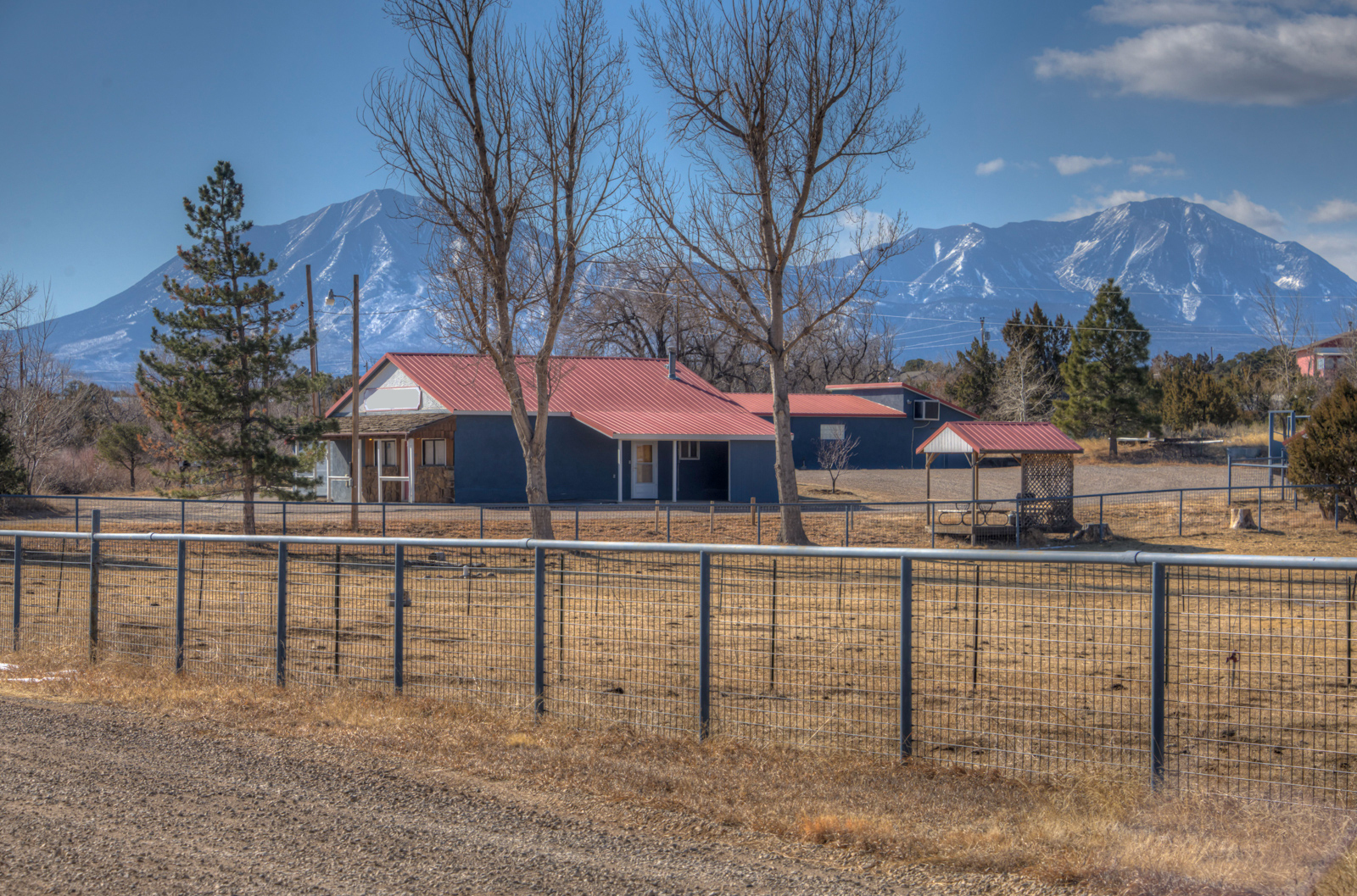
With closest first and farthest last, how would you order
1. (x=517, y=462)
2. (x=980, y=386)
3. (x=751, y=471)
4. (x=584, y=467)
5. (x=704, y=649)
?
(x=704, y=649), (x=517, y=462), (x=584, y=467), (x=751, y=471), (x=980, y=386)

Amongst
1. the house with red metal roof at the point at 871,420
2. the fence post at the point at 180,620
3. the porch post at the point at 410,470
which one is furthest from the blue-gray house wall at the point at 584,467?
the fence post at the point at 180,620

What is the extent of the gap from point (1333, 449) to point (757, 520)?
599 inches

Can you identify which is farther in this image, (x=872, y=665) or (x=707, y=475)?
(x=707, y=475)

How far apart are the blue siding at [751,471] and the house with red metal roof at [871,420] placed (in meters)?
14.4

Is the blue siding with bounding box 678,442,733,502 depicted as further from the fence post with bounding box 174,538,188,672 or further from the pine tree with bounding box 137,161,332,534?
the fence post with bounding box 174,538,188,672

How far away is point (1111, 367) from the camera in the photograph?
57.2 metres

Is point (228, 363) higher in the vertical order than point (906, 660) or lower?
higher

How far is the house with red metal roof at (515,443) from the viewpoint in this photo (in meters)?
37.9

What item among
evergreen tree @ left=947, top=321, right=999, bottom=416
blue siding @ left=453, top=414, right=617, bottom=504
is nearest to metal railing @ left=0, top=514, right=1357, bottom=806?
blue siding @ left=453, top=414, right=617, bottom=504

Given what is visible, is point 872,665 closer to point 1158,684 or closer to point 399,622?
A: point 399,622

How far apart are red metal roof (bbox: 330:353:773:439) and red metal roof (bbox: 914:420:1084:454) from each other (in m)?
12.6

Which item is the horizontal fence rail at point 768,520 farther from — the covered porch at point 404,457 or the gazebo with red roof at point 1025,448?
the covered porch at point 404,457

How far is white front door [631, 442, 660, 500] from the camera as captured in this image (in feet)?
130

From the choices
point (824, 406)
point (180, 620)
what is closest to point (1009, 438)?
point (180, 620)
